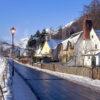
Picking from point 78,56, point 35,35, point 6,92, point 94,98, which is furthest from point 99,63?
point 35,35

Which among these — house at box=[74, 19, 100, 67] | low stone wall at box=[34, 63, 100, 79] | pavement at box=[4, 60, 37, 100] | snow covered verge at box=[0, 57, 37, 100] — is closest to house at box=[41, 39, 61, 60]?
house at box=[74, 19, 100, 67]

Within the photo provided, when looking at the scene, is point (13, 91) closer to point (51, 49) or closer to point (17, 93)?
point (17, 93)

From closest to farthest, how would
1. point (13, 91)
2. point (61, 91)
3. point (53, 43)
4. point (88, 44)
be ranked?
point (13, 91) → point (61, 91) → point (88, 44) → point (53, 43)

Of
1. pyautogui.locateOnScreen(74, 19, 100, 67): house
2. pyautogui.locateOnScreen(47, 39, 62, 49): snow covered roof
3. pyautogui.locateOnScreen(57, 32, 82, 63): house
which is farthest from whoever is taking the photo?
pyautogui.locateOnScreen(47, 39, 62, 49): snow covered roof

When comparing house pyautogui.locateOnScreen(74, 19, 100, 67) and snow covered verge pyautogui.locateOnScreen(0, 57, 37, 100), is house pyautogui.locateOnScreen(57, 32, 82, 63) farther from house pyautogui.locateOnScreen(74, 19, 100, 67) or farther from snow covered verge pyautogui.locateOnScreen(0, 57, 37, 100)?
snow covered verge pyautogui.locateOnScreen(0, 57, 37, 100)

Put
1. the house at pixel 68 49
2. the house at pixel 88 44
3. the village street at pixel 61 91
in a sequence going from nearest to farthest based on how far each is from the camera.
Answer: the village street at pixel 61 91
the house at pixel 88 44
the house at pixel 68 49

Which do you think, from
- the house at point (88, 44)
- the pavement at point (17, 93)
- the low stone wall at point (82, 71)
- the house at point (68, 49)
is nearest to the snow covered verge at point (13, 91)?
the pavement at point (17, 93)

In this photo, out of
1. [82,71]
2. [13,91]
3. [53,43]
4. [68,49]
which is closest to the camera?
[13,91]

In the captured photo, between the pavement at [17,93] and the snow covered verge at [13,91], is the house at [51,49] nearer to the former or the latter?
the snow covered verge at [13,91]

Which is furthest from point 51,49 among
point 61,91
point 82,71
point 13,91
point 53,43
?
point 13,91

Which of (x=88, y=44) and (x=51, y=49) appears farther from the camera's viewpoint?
(x=51, y=49)

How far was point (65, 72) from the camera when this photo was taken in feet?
188

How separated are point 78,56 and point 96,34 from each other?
1211cm

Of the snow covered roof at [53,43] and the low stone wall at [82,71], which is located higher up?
the snow covered roof at [53,43]
